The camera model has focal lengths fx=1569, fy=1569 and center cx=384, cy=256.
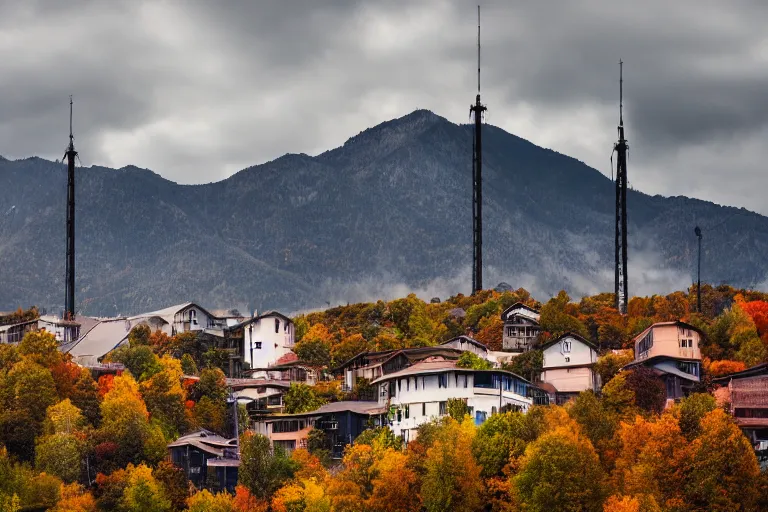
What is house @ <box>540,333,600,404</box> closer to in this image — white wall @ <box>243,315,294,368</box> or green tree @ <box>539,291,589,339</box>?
green tree @ <box>539,291,589,339</box>

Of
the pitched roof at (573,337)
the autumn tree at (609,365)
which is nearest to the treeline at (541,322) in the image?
the pitched roof at (573,337)

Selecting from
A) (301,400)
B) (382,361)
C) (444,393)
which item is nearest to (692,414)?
(444,393)

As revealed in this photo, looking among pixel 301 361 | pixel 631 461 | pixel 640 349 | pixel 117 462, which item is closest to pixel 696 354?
pixel 640 349

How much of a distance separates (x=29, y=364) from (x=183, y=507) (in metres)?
22.7

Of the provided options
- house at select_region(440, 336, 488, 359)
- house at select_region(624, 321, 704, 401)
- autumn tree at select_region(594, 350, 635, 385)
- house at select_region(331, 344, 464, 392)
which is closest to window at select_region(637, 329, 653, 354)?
house at select_region(624, 321, 704, 401)

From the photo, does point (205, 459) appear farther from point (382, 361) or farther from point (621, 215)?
point (621, 215)

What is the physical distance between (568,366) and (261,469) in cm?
3241

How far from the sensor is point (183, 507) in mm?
122750

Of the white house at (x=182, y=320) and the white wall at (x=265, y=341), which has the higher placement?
the white house at (x=182, y=320)

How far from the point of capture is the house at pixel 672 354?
129 m

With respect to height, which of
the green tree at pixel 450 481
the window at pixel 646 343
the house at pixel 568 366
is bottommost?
the green tree at pixel 450 481

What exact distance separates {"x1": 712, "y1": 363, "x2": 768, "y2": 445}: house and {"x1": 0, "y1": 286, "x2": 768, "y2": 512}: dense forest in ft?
11.0

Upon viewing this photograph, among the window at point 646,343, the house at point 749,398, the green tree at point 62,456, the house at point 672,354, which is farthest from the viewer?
the window at point 646,343

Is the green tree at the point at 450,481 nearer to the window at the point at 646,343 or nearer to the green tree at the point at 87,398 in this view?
the window at the point at 646,343
